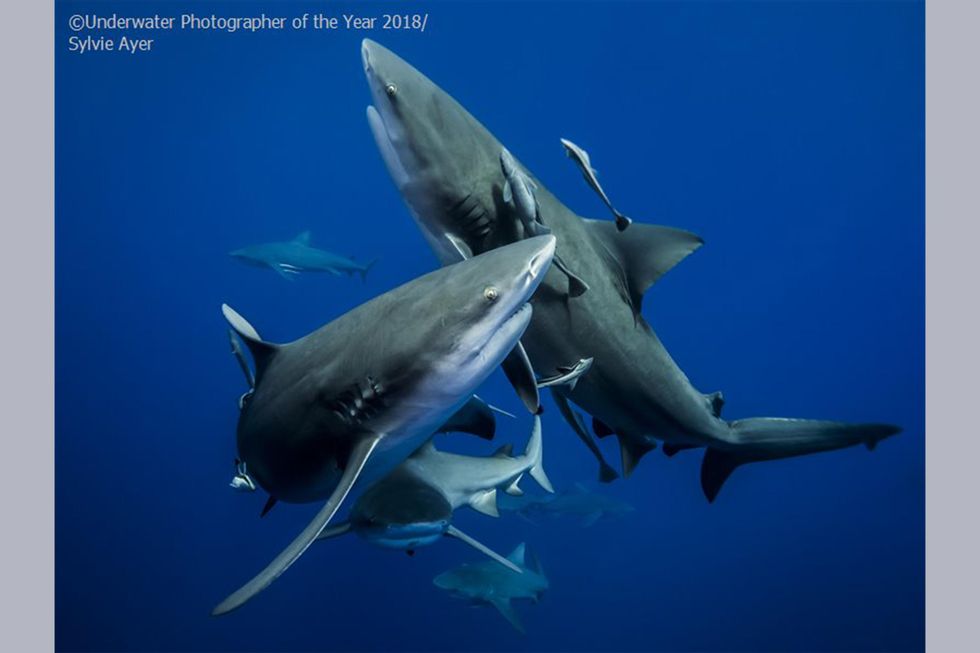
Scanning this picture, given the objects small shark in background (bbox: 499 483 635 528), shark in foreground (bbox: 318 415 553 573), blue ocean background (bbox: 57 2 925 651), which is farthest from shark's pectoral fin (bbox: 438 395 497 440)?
blue ocean background (bbox: 57 2 925 651)

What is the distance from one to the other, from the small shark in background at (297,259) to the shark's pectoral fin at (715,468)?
517cm

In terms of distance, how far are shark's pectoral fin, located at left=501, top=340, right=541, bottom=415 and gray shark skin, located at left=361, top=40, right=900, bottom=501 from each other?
0.33 meters

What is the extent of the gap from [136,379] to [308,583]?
529 cm

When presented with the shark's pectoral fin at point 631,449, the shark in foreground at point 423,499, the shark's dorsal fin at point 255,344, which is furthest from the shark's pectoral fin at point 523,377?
the shark in foreground at point 423,499

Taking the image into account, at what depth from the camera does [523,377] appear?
3080 mm

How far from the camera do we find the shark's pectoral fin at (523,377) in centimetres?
302

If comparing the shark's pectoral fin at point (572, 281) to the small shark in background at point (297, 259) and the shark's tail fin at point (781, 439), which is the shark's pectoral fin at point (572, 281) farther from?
the small shark in background at point (297, 259)

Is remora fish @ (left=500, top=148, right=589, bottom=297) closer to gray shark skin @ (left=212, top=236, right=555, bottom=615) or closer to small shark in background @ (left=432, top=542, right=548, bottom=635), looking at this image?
gray shark skin @ (left=212, top=236, right=555, bottom=615)

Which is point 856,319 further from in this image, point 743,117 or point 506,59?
point 506,59

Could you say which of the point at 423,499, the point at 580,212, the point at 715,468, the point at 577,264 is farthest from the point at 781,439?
the point at 580,212

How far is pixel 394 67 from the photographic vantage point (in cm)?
323

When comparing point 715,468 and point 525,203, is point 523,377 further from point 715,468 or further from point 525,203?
point 715,468

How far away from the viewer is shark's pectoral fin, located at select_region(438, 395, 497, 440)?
13.7 feet
